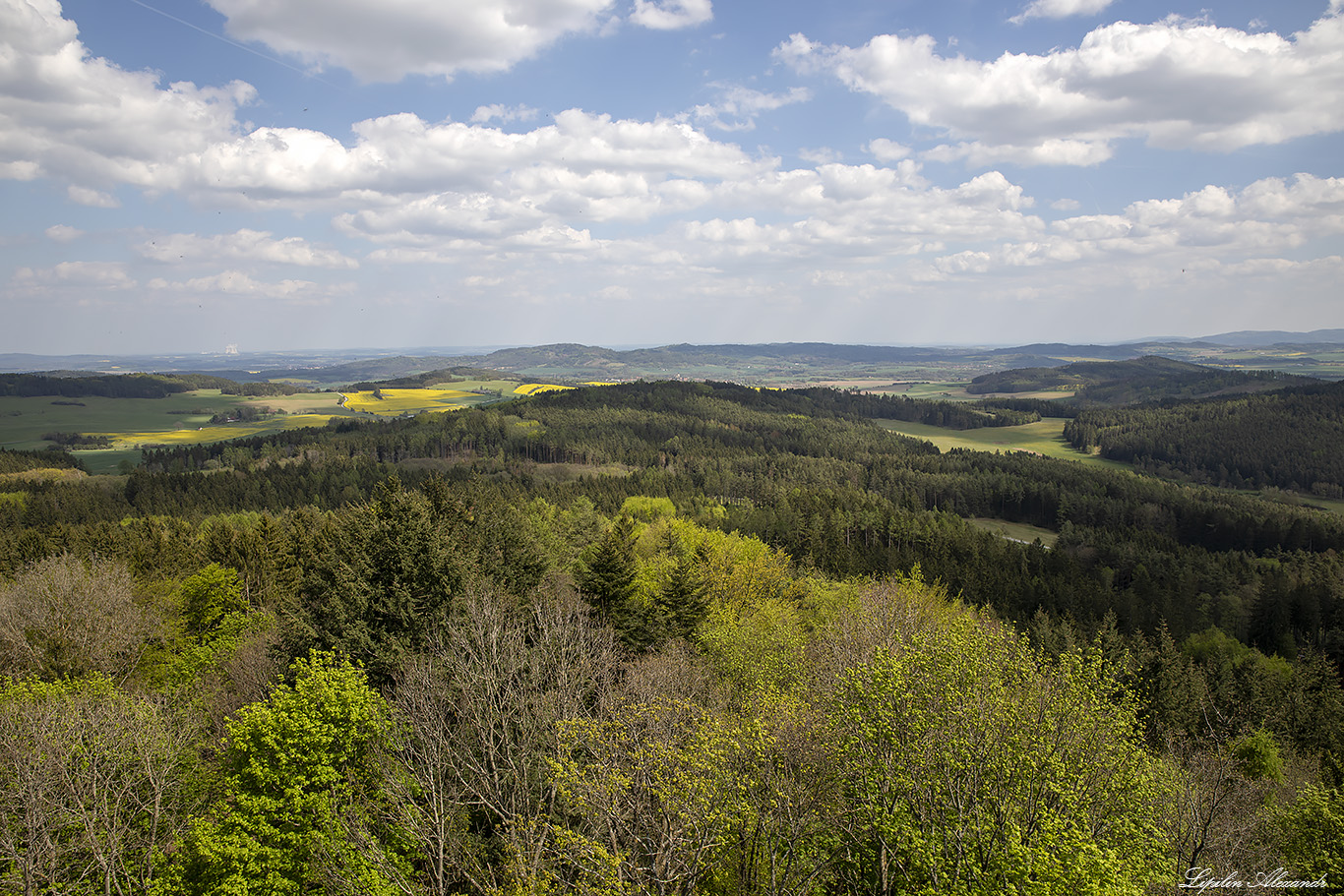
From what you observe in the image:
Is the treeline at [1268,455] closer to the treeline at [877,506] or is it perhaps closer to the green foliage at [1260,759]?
the treeline at [877,506]

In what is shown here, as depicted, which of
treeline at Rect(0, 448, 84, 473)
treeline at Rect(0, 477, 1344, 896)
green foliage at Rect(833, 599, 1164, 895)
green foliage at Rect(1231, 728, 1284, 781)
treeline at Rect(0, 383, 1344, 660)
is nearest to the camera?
green foliage at Rect(833, 599, 1164, 895)

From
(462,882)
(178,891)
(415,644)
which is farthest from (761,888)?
(415,644)

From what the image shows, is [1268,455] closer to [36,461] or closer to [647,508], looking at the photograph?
[647,508]

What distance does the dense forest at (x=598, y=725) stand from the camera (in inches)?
657

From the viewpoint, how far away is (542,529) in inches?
2771

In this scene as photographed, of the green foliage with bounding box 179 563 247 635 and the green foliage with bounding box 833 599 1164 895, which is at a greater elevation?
the green foliage with bounding box 833 599 1164 895

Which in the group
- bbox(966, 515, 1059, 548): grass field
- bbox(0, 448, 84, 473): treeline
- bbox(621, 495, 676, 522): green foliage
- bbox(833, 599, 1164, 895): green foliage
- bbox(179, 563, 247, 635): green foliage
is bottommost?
bbox(966, 515, 1059, 548): grass field

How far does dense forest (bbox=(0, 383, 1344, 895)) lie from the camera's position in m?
16.7

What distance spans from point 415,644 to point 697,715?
19101mm

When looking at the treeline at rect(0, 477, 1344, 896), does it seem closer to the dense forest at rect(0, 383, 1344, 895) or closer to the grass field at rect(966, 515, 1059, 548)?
the dense forest at rect(0, 383, 1344, 895)

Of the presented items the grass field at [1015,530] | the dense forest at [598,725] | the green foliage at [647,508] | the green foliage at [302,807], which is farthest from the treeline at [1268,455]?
the green foliage at [302,807]

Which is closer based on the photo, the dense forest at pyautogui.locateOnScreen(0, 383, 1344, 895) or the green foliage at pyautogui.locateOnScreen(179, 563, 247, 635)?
the dense forest at pyautogui.locateOnScreen(0, 383, 1344, 895)

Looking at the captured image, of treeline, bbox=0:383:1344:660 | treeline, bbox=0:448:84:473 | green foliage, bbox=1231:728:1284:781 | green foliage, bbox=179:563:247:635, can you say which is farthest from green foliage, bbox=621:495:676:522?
treeline, bbox=0:448:84:473

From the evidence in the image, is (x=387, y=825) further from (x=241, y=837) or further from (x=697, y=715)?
(x=697, y=715)
